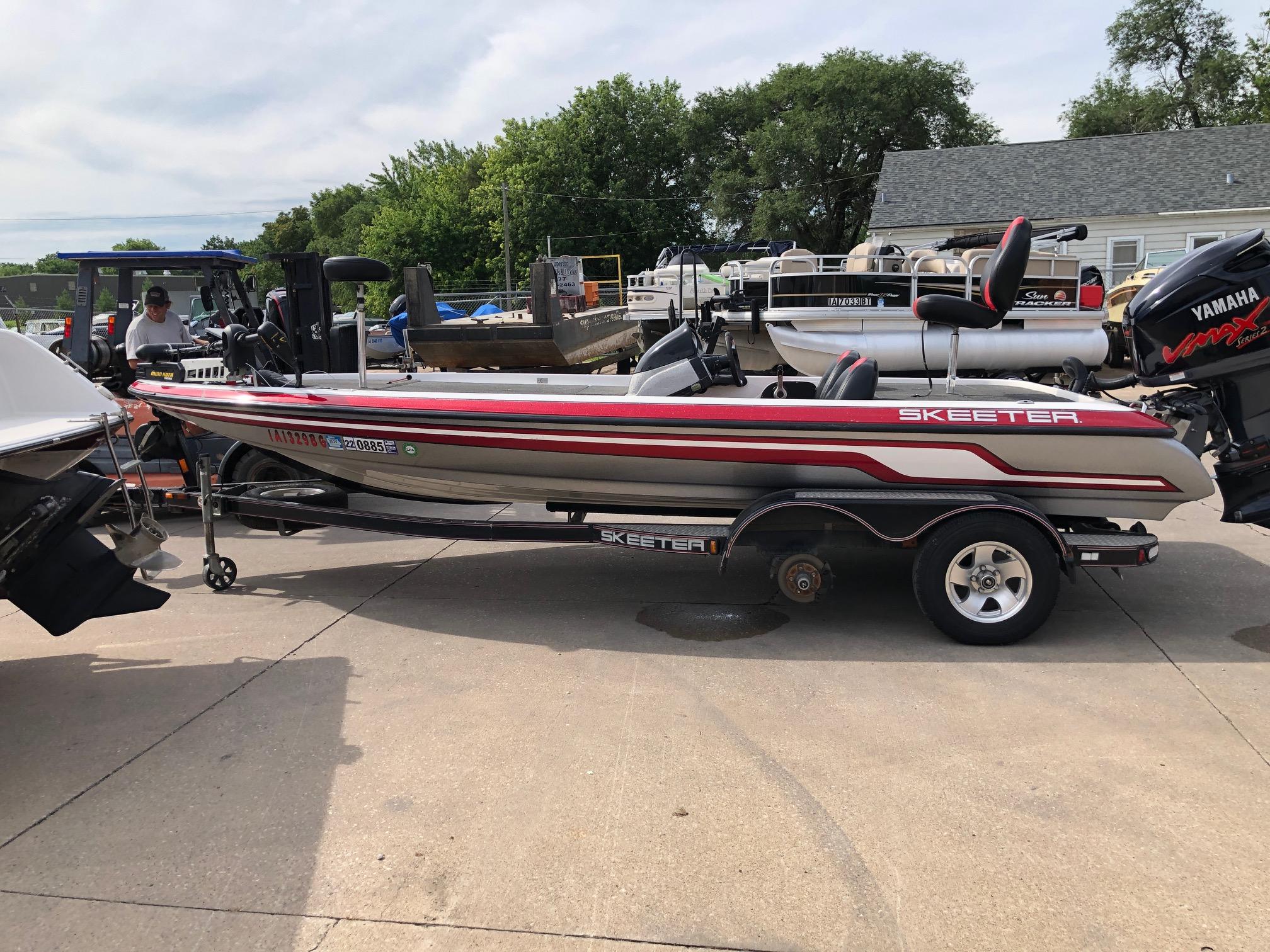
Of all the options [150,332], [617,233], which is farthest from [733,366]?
[617,233]

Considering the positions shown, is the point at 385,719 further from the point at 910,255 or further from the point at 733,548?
the point at 910,255

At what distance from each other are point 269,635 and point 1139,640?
4308 millimetres

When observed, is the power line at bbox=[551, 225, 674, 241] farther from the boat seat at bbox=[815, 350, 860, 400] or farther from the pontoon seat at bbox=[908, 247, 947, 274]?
the boat seat at bbox=[815, 350, 860, 400]

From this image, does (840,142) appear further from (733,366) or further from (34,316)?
(733,366)

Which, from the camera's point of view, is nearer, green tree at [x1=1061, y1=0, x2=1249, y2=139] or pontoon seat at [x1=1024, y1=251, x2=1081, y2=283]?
pontoon seat at [x1=1024, y1=251, x2=1081, y2=283]

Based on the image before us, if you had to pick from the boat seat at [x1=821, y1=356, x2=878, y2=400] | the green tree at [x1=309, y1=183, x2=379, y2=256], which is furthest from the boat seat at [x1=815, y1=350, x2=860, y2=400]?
the green tree at [x1=309, y1=183, x2=379, y2=256]

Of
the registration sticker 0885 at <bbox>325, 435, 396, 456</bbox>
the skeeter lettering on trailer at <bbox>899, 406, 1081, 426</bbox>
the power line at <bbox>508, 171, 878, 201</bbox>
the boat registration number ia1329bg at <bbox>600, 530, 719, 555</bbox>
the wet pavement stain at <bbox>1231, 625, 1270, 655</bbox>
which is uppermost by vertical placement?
the power line at <bbox>508, 171, 878, 201</bbox>

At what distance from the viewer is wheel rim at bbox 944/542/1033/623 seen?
433 cm

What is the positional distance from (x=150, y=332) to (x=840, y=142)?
1461 inches

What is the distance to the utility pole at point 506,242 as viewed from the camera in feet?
132

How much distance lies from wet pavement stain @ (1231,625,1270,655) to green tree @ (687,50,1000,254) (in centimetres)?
3628

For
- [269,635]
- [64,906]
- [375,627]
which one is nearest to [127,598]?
[269,635]

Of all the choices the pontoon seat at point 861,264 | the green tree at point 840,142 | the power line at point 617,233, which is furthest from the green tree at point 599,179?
the pontoon seat at point 861,264

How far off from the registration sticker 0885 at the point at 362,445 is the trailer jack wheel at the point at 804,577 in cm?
213
